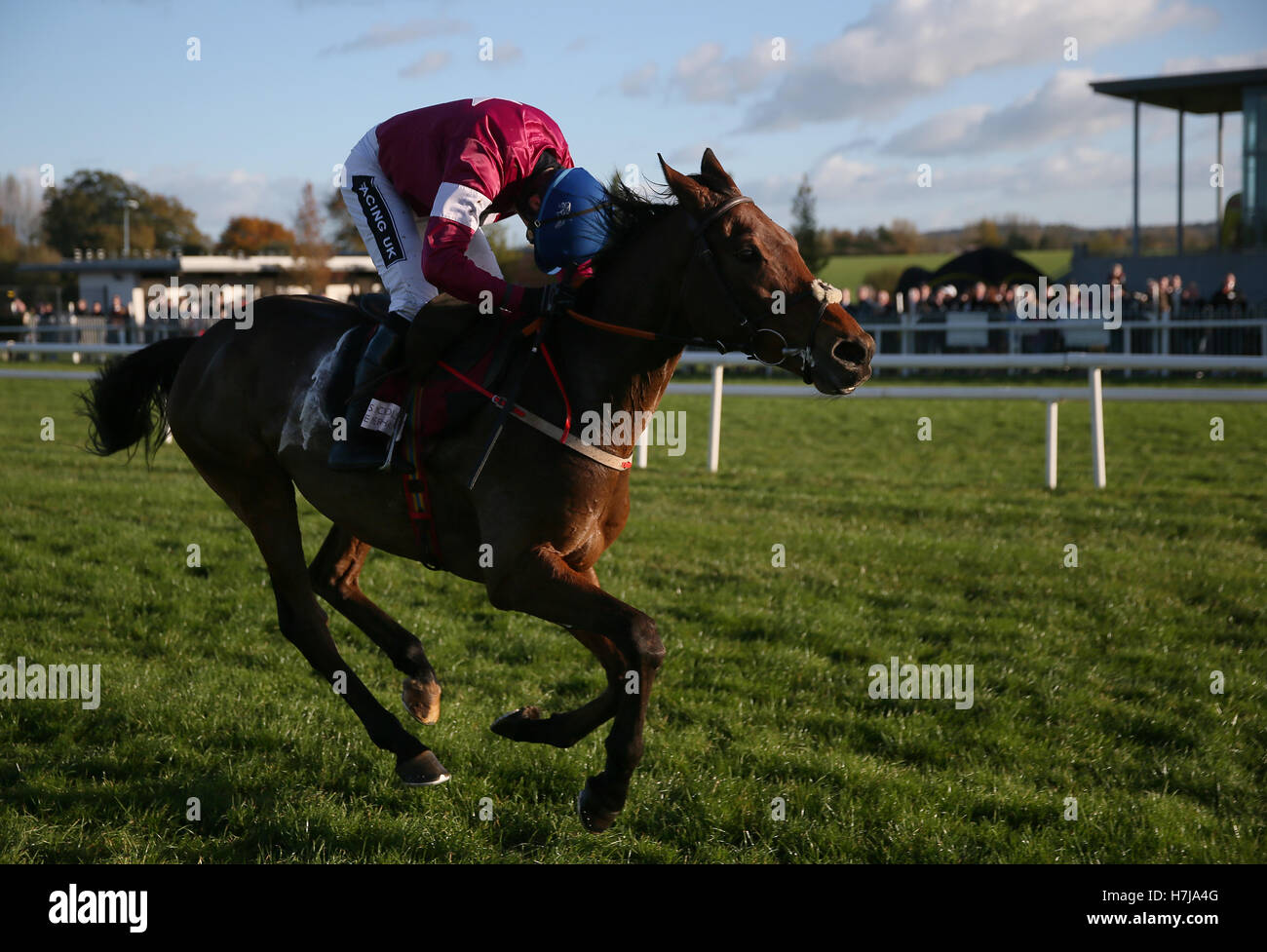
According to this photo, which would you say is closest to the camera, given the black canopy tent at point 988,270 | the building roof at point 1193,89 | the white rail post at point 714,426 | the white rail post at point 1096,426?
the white rail post at point 1096,426

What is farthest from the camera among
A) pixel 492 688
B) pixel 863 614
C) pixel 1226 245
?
pixel 1226 245

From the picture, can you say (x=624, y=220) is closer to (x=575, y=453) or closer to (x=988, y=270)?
(x=575, y=453)

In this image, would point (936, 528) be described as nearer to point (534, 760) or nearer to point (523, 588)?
point (534, 760)

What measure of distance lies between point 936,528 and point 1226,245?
85.5 ft

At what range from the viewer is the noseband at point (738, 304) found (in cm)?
339

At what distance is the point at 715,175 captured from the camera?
12.2 ft

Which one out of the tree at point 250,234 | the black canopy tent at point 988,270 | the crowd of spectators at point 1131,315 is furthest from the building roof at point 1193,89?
the tree at point 250,234

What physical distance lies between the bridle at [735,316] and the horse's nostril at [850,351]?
81 millimetres

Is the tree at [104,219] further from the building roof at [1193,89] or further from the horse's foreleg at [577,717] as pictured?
the horse's foreleg at [577,717]

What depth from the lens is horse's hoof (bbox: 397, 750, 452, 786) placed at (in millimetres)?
3947

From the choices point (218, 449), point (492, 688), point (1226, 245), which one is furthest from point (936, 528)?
point (1226, 245)

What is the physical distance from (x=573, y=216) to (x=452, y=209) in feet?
1.43

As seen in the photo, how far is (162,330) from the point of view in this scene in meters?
27.5

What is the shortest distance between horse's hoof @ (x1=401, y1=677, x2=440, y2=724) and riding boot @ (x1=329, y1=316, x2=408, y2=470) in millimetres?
964
